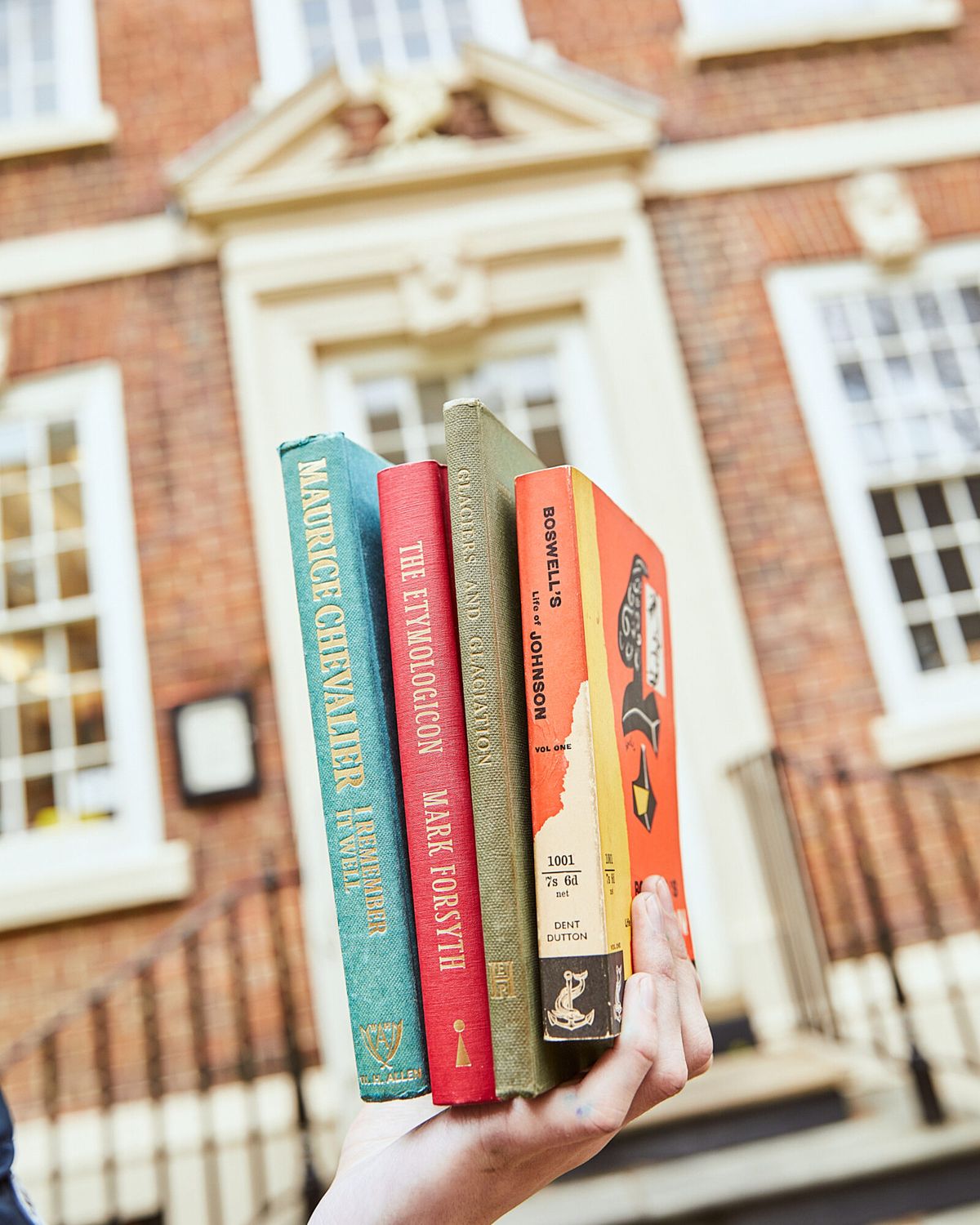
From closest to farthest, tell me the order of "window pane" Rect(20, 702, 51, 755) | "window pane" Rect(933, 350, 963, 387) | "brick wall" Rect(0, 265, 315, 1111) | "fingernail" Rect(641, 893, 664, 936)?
"fingernail" Rect(641, 893, 664, 936) < "brick wall" Rect(0, 265, 315, 1111) < "window pane" Rect(20, 702, 51, 755) < "window pane" Rect(933, 350, 963, 387)

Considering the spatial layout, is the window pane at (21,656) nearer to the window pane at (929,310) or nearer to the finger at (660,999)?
the finger at (660,999)

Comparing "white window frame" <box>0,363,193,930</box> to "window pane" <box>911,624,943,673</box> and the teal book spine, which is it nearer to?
"window pane" <box>911,624,943,673</box>

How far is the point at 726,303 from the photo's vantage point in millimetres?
5160

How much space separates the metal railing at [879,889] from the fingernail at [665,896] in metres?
2.90

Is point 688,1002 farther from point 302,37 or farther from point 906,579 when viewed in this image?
point 302,37

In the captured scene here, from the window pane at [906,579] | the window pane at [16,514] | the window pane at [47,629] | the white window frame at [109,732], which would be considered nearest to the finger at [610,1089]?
the white window frame at [109,732]

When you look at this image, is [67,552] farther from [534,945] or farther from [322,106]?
[534,945]

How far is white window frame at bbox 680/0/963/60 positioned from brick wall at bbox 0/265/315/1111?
9.89 feet

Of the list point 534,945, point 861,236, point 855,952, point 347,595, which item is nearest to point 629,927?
point 534,945

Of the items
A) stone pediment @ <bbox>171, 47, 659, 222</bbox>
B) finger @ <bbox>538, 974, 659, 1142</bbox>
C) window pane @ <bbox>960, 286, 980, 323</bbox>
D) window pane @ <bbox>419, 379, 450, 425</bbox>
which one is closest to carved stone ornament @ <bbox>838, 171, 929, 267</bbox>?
window pane @ <bbox>960, 286, 980, 323</bbox>

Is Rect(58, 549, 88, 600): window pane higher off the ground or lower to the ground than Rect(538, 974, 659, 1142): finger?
higher

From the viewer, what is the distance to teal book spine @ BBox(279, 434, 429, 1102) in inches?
32.6

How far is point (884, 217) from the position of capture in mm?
5227

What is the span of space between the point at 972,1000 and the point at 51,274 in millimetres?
5618
